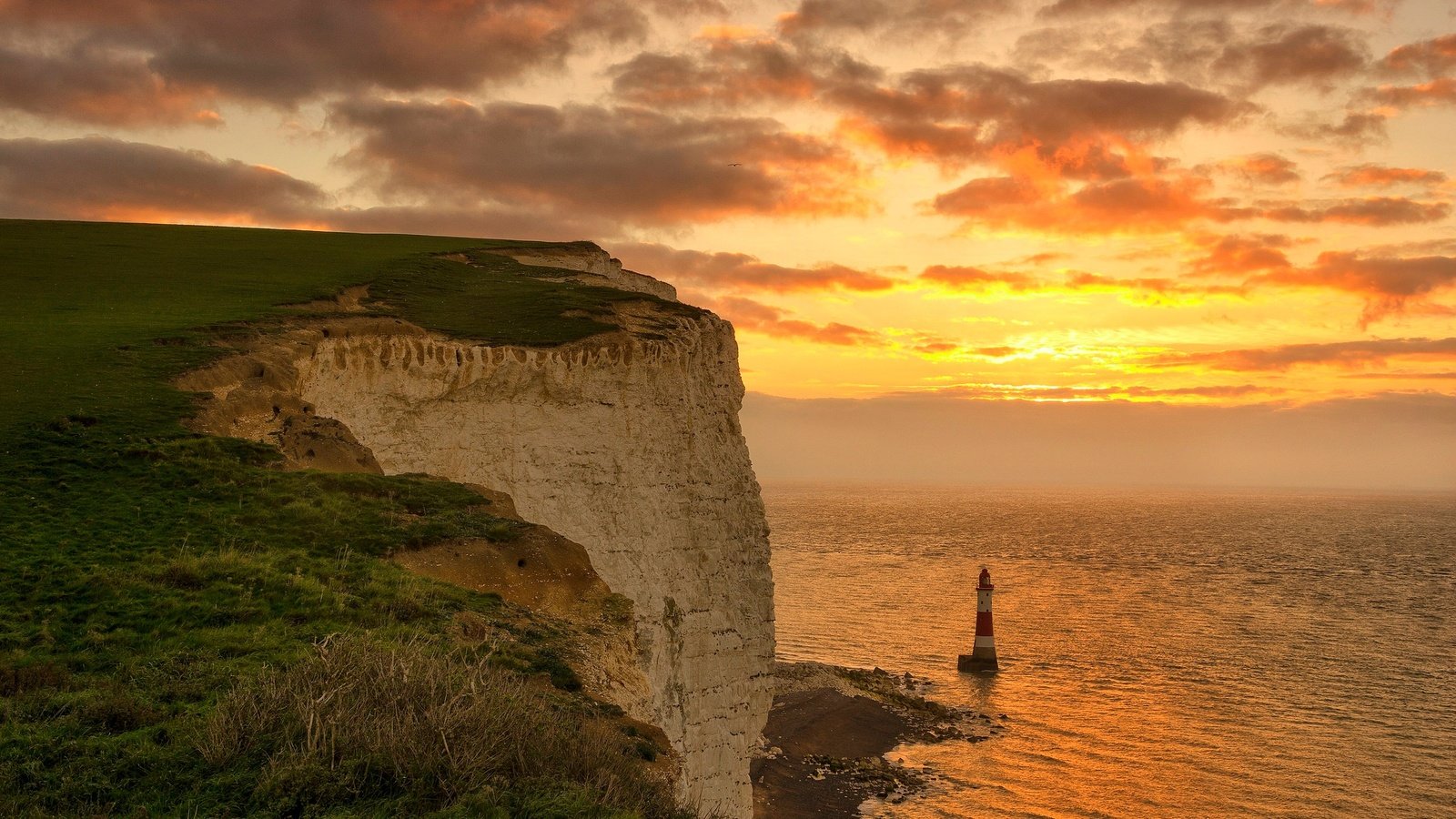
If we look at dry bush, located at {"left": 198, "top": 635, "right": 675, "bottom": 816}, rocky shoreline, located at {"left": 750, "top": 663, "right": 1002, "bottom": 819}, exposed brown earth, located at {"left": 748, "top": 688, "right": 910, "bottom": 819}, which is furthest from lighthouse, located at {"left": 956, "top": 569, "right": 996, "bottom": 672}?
dry bush, located at {"left": 198, "top": 635, "right": 675, "bottom": 816}

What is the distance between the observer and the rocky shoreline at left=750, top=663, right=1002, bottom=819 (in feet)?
112

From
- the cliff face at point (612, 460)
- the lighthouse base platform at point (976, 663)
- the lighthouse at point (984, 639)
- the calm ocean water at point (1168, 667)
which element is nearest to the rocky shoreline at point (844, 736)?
the calm ocean water at point (1168, 667)

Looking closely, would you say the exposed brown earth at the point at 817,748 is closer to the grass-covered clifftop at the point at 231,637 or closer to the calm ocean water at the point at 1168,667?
the calm ocean water at the point at 1168,667

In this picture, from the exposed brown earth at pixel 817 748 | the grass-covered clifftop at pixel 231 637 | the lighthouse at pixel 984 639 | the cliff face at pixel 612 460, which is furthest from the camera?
the lighthouse at pixel 984 639

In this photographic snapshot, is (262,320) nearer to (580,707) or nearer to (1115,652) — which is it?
(580,707)

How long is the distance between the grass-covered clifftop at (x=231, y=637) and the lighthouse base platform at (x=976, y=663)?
39944 millimetres

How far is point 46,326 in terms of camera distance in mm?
23500

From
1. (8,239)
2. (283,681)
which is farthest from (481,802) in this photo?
(8,239)

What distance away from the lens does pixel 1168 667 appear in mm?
51562

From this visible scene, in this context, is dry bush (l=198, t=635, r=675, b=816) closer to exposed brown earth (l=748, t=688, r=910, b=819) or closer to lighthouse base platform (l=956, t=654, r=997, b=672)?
exposed brown earth (l=748, t=688, r=910, b=819)

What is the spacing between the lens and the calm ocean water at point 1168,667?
3447 cm

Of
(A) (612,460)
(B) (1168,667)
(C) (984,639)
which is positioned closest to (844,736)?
(C) (984,639)

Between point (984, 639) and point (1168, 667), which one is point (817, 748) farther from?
point (1168, 667)

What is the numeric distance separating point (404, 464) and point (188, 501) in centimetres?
830
